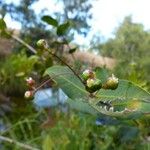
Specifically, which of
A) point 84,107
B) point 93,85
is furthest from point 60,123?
point 93,85

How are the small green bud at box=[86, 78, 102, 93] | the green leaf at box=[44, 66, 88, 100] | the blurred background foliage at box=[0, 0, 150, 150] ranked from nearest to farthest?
1. the small green bud at box=[86, 78, 102, 93]
2. the green leaf at box=[44, 66, 88, 100]
3. the blurred background foliage at box=[0, 0, 150, 150]

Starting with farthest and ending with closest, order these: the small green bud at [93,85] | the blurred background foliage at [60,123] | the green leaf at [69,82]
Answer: the blurred background foliage at [60,123] < the green leaf at [69,82] < the small green bud at [93,85]

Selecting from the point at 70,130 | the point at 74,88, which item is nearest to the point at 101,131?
the point at 70,130

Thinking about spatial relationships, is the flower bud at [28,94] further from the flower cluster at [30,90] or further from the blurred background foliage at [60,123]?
the blurred background foliage at [60,123]

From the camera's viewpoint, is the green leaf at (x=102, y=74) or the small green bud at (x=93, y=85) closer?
the small green bud at (x=93, y=85)

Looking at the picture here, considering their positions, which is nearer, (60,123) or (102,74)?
(102,74)

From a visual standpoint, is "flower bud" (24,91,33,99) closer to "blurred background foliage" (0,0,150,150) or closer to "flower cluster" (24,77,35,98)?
"flower cluster" (24,77,35,98)

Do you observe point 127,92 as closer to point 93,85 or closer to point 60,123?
point 93,85

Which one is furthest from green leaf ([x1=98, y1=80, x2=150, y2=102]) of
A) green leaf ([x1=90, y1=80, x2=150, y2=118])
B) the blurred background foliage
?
the blurred background foliage

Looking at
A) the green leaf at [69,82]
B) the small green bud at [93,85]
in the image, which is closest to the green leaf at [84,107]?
the green leaf at [69,82]
